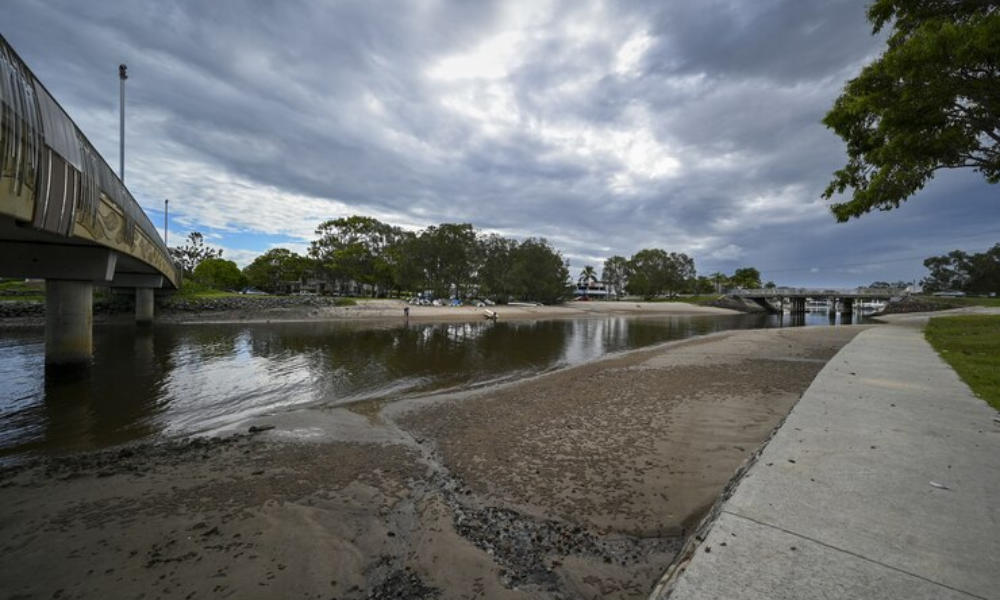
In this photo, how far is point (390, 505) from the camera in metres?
5.62

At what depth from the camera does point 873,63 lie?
13.0 m

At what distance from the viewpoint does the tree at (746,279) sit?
127 metres

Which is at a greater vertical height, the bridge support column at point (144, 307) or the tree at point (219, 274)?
the tree at point (219, 274)

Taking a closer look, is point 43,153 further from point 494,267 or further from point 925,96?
point 494,267

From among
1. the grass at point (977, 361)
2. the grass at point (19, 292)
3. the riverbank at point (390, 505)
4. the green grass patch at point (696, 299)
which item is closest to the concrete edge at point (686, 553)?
the riverbank at point (390, 505)

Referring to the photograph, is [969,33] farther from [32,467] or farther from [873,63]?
[32,467]

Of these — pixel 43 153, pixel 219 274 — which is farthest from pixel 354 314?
pixel 219 274

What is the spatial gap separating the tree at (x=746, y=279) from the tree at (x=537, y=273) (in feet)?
261

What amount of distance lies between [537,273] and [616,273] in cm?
5713

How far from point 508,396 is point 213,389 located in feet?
32.8

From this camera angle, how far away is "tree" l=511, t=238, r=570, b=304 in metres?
73.2

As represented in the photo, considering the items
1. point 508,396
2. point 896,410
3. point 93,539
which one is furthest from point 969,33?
point 93,539

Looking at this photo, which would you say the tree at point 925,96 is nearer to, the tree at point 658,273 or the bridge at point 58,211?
the bridge at point 58,211

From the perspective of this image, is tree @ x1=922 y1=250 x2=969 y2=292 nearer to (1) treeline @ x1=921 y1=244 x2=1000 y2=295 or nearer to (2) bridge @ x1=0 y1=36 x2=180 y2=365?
(1) treeline @ x1=921 y1=244 x2=1000 y2=295
